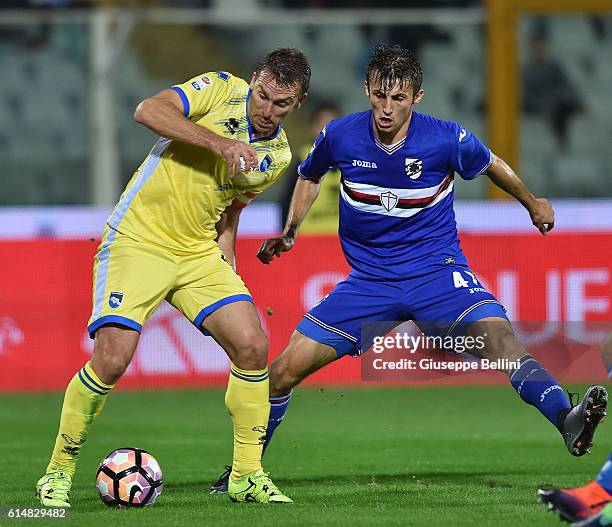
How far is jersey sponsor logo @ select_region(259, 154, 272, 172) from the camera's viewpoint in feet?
22.5

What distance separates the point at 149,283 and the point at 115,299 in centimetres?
19

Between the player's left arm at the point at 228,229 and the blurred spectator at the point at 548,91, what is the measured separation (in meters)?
11.1

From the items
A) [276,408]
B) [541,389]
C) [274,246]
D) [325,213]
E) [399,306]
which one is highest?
[274,246]

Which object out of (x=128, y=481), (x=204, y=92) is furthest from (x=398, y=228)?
(x=128, y=481)

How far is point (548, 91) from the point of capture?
58.9 feet

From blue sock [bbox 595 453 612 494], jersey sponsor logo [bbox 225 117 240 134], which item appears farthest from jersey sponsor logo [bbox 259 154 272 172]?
blue sock [bbox 595 453 612 494]

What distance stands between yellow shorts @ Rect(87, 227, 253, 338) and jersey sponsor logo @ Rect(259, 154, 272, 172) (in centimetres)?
50

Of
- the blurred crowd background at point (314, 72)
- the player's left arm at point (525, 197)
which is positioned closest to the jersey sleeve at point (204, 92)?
the player's left arm at point (525, 197)

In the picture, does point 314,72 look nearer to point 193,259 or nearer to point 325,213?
point 325,213

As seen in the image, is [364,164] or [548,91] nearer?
[364,164]

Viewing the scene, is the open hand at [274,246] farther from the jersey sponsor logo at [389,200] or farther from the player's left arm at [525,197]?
the player's left arm at [525,197]

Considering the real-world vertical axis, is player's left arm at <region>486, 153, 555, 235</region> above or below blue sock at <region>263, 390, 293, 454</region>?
above

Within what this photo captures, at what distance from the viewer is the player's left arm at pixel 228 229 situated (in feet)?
23.5

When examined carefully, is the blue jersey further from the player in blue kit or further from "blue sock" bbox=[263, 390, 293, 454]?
"blue sock" bbox=[263, 390, 293, 454]
